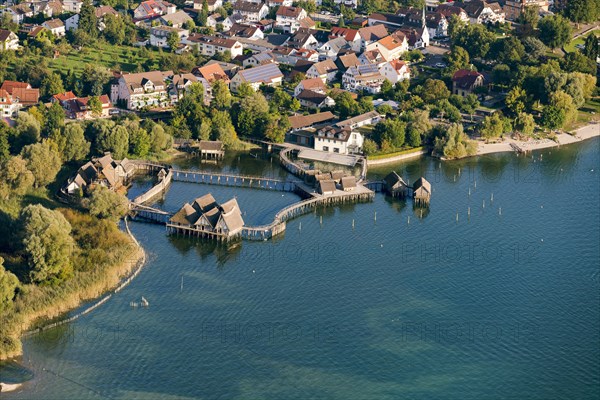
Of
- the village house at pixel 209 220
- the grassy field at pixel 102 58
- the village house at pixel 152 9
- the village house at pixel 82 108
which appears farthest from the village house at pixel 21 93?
the village house at pixel 152 9

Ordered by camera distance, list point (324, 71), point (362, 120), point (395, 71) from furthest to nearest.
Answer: point (324, 71), point (395, 71), point (362, 120)

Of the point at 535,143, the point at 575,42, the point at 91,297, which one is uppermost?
the point at 575,42

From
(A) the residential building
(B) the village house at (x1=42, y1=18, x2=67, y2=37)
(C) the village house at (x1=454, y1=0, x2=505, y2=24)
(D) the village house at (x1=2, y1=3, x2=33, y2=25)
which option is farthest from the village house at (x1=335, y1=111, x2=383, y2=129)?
(D) the village house at (x1=2, y1=3, x2=33, y2=25)

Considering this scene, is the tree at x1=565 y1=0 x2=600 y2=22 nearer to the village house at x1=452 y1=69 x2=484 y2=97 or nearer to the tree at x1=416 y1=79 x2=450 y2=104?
the village house at x1=452 y1=69 x2=484 y2=97

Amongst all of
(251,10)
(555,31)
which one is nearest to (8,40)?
(251,10)

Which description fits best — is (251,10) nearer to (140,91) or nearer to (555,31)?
(140,91)

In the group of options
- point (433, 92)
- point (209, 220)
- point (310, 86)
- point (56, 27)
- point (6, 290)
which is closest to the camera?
point (6, 290)

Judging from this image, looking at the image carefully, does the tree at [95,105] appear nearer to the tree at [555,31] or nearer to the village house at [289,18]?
the village house at [289,18]
